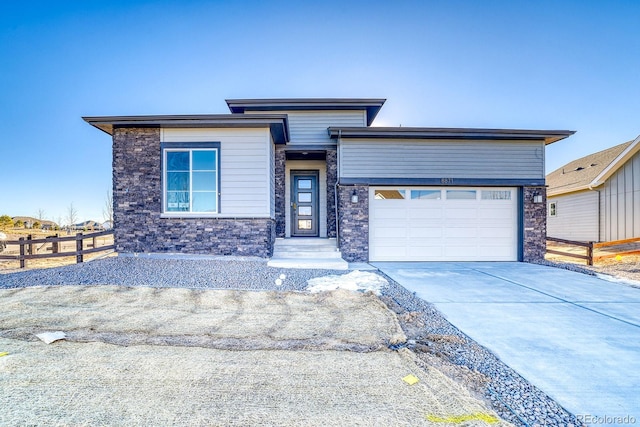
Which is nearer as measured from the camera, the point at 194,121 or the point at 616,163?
the point at 194,121

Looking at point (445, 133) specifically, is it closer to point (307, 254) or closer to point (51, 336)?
point (307, 254)

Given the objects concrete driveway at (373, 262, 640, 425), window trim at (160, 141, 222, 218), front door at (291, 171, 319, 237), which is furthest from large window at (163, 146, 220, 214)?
concrete driveway at (373, 262, 640, 425)

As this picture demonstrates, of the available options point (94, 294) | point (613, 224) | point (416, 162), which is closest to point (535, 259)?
point (416, 162)

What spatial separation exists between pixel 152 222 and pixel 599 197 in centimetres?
1771

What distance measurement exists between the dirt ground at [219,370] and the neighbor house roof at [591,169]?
45.8 feet

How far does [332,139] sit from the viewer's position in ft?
32.8

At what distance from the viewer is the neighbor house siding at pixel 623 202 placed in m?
11.8

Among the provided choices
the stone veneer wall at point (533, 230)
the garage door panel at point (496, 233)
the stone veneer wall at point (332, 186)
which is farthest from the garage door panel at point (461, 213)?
the stone veneer wall at point (332, 186)

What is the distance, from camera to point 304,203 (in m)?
10.9

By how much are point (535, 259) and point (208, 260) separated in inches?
365

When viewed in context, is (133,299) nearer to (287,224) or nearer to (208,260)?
(208,260)

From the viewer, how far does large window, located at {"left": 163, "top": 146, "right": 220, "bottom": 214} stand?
819 cm

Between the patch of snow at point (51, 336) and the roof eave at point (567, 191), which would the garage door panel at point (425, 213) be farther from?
the roof eave at point (567, 191)

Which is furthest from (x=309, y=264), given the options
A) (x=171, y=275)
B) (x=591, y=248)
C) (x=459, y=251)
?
(x=591, y=248)
